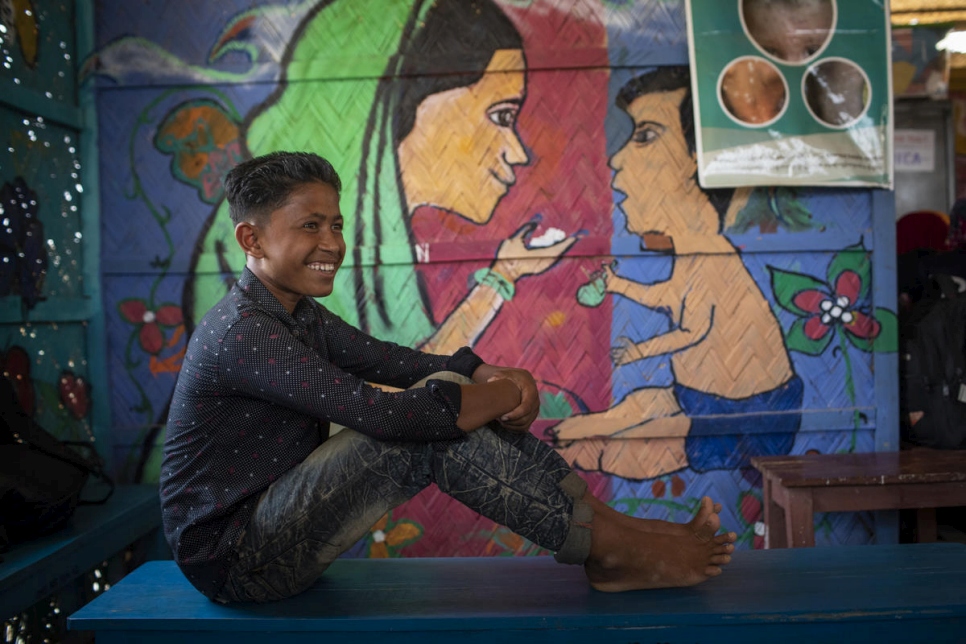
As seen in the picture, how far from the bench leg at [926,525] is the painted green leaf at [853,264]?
3.44 ft

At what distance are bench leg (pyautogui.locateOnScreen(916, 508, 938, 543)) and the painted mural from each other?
0.42m

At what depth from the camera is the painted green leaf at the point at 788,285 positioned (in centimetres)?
370

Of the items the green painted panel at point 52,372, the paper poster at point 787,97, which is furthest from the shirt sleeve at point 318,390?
the paper poster at point 787,97

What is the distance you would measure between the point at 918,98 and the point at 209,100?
16.3 feet

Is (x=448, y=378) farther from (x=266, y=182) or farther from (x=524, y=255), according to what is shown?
(x=524, y=255)

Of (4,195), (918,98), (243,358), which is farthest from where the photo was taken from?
(918,98)

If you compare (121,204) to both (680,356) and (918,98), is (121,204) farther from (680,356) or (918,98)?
(918,98)

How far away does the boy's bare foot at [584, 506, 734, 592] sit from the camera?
2.10 metres

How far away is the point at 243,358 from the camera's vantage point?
202 centimetres

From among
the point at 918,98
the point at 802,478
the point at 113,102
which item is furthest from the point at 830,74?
the point at 113,102

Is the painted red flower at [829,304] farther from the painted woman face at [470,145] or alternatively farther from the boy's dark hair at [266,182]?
the boy's dark hair at [266,182]

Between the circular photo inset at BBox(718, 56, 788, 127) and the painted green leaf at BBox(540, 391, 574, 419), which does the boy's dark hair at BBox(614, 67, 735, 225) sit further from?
the painted green leaf at BBox(540, 391, 574, 419)

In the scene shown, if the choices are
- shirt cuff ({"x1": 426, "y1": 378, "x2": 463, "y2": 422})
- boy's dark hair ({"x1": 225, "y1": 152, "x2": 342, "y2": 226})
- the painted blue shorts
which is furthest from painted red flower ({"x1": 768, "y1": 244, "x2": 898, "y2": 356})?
boy's dark hair ({"x1": 225, "y1": 152, "x2": 342, "y2": 226})

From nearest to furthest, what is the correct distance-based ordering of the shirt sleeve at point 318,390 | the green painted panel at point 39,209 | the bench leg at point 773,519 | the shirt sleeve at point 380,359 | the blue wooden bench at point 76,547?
the shirt sleeve at point 318,390 < the blue wooden bench at point 76,547 < the shirt sleeve at point 380,359 < the green painted panel at point 39,209 < the bench leg at point 773,519
